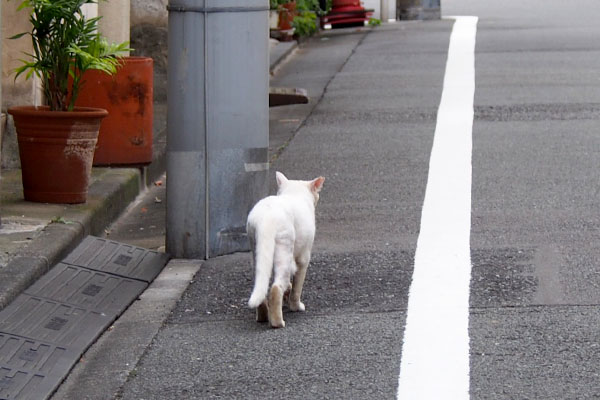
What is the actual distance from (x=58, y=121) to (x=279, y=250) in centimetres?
277

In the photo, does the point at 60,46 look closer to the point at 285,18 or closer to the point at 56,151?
the point at 56,151

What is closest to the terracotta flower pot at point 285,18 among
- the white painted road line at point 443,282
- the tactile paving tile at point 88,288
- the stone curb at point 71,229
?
the white painted road line at point 443,282

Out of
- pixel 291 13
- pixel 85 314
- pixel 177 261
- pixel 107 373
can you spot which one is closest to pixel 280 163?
pixel 177 261

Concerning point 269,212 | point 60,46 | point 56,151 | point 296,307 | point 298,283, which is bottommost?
point 296,307

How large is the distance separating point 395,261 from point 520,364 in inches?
Answer: 80.9

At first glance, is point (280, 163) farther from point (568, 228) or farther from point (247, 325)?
point (247, 325)

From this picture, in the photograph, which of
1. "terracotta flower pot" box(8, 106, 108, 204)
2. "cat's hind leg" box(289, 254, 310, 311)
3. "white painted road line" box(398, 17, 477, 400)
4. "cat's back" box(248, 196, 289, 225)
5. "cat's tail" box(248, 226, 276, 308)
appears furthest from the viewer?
"terracotta flower pot" box(8, 106, 108, 204)

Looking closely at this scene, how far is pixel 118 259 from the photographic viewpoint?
7.77 metres

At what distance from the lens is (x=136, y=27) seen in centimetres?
1384

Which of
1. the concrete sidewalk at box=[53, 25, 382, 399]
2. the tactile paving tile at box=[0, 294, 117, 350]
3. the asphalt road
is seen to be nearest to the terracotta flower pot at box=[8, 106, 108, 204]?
the concrete sidewalk at box=[53, 25, 382, 399]

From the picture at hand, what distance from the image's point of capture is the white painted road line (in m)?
5.35

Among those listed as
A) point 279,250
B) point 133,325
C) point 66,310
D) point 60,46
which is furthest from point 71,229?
point 279,250

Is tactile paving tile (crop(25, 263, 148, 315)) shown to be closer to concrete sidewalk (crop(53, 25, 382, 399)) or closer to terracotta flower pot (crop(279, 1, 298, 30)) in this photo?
concrete sidewalk (crop(53, 25, 382, 399))

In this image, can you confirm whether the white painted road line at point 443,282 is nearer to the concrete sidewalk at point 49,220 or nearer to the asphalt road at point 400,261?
the asphalt road at point 400,261
